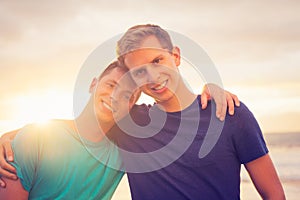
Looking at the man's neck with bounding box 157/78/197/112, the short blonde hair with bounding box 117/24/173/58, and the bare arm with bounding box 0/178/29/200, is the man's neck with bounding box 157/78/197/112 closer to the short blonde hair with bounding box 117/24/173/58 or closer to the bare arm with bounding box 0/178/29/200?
the short blonde hair with bounding box 117/24/173/58

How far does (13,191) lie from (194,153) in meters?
1.20

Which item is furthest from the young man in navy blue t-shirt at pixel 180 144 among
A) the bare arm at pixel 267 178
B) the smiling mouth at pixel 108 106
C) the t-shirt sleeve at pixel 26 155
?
the t-shirt sleeve at pixel 26 155

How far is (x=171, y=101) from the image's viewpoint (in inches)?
134

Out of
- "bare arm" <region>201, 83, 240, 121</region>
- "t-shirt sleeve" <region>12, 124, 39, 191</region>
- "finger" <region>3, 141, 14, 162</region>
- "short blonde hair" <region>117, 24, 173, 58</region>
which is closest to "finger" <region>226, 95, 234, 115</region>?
"bare arm" <region>201, 83, 240, 121</region>

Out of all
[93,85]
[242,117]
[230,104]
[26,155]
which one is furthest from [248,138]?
[26,155]

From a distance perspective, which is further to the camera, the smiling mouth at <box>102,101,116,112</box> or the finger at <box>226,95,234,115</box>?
the smiling mouth at <box>102,101,116,112</box>

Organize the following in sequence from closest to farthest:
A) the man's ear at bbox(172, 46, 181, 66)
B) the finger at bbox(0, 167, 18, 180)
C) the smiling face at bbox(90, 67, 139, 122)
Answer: the finger at bbox(0, 167, 18, 180)
the smiling face at bbox(90, 67, 139, 122)
the man's ear at bbox(172, 46, 181, 66)

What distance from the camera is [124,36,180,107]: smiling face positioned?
3289 mm

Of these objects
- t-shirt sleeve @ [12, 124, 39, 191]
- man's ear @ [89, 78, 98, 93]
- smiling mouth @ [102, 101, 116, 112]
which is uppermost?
man's ear @ [89, 78, 98, 93]

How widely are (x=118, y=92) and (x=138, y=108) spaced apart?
220mm

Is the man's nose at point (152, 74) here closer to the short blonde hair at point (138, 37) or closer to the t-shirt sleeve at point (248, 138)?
the short blonde hair at point (138, 37)

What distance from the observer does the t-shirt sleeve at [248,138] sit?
3145mm

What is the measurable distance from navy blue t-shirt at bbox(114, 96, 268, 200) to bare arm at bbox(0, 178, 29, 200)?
0.77 metres

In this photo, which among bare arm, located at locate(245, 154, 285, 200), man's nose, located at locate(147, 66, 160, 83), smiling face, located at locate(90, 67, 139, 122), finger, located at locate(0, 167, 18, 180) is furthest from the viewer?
smiling face, located at locate(90, 67, 139, 122)
